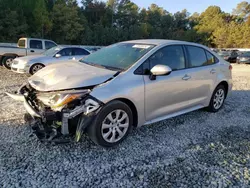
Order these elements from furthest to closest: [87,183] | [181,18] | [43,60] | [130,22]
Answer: [181,18], [130,22], [43,60], [87,183]

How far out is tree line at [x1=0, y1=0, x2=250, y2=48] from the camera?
2967cm

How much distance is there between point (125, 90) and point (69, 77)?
810 millimetres

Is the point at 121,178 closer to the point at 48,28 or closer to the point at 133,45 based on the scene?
the point at 133,45

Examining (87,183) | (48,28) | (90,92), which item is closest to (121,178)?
(87,183)

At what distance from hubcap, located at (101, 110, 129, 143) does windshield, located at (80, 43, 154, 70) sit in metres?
0.74

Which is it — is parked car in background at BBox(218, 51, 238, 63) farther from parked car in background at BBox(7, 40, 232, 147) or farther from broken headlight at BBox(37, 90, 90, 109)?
broken headlight at BBox(37, 90, 90, 109)

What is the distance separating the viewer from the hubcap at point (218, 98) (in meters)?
5.00

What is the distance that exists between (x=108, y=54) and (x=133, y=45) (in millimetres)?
484

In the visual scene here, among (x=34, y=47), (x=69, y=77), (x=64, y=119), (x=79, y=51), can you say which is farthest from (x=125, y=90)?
(x=34, y=47)

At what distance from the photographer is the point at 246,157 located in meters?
3.19

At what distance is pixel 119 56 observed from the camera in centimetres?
390

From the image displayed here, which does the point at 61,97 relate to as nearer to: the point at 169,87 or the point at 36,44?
the point at 169,87

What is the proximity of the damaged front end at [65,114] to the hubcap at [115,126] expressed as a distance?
271 millimetres

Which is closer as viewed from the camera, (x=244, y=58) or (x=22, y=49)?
(x=22, y=49)
